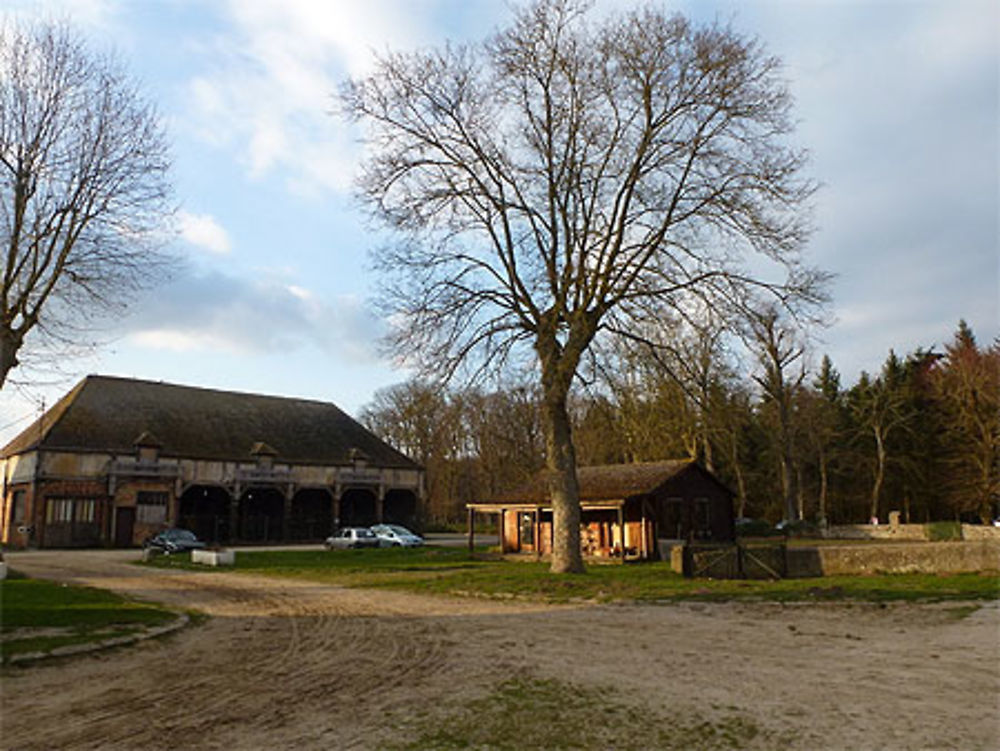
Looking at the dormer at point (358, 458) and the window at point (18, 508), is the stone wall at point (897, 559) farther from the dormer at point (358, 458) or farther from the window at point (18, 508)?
the window at point (18, 508)

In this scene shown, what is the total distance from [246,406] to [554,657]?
47.5m

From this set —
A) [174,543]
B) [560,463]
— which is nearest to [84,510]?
[174,543]

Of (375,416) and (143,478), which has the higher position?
(375,416)

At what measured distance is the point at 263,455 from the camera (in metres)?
48.8

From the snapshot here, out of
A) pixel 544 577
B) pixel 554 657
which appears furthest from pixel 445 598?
pixel 554 657

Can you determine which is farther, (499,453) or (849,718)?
(499,453)

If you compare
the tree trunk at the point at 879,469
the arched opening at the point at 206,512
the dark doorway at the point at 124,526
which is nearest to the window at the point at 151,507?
the dark doorway at the point at 124,526

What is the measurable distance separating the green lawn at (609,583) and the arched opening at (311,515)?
901 inches

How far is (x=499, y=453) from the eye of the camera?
2243 inches

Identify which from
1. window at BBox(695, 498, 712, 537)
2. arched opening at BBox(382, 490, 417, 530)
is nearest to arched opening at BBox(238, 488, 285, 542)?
arched opening at BBox(382, 490, 417, 530)

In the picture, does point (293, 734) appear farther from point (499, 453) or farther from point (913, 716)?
point (499, 453)

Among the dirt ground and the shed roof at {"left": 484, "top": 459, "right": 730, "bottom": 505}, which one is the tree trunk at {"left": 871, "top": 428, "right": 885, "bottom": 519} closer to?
the shed roof at {"left": 484, "top": 459, "right": 730, "bottom": 505}

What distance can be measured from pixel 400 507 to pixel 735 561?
128 feet

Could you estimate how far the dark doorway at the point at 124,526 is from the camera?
42.1m
